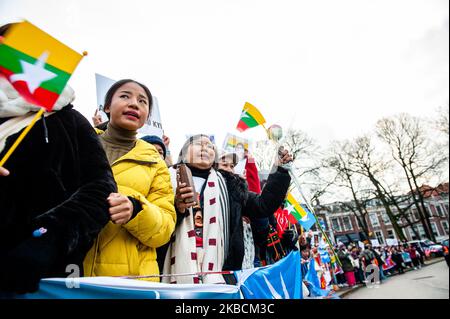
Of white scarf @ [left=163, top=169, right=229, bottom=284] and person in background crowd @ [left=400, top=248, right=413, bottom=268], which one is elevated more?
white scarf @ [left=163, top=169, right=229, bottom=284]

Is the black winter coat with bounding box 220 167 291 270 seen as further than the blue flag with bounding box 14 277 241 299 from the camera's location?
Yes

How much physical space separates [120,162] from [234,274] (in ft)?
3.61

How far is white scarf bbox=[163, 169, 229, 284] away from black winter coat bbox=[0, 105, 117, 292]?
2.19 feet

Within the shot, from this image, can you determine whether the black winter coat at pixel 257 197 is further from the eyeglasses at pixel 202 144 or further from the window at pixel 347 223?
the window at pixel 347 223

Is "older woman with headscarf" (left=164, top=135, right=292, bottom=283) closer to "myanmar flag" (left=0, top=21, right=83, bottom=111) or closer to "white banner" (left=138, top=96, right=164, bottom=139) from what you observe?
"white banner" (left=138, top=96, right=164, bottom=139)

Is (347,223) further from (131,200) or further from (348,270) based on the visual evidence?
(131,200)

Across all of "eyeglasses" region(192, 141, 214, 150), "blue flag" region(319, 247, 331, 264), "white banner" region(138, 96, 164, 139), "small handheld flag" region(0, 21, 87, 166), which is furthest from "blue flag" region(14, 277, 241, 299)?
"blue flag" region(319, 247, 331, 264)

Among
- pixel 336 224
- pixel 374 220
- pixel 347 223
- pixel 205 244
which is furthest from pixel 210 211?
pixel 374 220

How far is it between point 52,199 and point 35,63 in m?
0.60

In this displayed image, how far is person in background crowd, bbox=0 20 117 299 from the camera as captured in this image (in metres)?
1.12

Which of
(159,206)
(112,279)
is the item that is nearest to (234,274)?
(159,206)

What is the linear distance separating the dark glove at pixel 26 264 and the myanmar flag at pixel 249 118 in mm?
3175

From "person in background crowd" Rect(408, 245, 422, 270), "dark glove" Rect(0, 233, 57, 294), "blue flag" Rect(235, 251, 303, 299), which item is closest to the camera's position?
"dark glove" Rect(0, 233, 57, 294)
